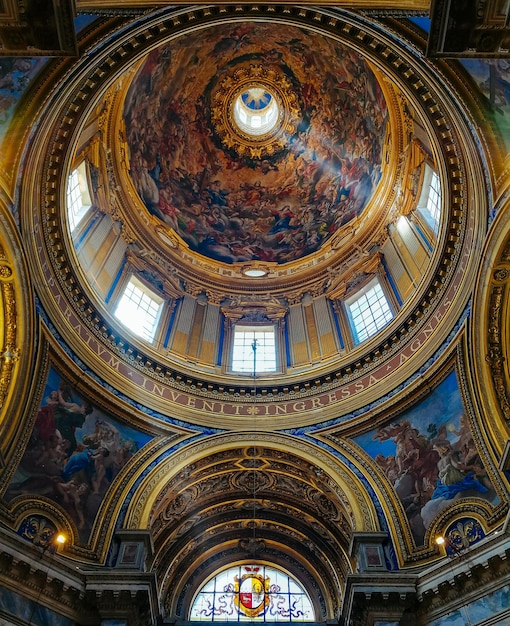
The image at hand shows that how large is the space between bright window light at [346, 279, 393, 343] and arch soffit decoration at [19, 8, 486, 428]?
1.58 metres

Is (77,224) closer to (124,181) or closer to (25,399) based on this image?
(124,181)

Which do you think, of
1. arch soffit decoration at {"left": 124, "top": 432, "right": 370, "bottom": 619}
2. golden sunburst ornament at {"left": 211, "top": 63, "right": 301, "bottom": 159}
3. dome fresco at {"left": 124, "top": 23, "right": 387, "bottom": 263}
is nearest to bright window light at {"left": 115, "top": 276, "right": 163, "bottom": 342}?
dome fresco at {"left": 124, "top": 23, "right": 387, "bottom": 263}

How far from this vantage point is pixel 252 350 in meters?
22.1

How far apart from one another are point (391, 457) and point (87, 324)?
32.8 ft

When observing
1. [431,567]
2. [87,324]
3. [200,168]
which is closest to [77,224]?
[87,324]

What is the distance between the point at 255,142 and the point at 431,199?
12131 millimetres

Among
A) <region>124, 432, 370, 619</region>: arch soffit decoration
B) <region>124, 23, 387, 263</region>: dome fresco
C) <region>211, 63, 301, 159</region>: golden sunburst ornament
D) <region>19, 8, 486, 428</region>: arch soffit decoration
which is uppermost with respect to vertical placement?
<region>211, 63, 301, 159</region>: golden sunburst ornament

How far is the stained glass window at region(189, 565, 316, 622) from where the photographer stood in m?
17.5

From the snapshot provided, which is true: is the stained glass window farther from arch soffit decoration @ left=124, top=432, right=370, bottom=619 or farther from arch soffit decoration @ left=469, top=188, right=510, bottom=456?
arch soffit decoration @ left=469, top=188, right=510, bottom=456

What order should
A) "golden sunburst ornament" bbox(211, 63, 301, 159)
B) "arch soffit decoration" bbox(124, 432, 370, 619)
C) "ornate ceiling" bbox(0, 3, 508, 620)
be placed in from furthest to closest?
1. "golden sunburst ornament" bbox(211, 63, 301, 159)
2. "arch soffit decoration" bbox(124, 432, 370, 619)
3. "ornate ceiling" bbox(0, 3, 508, 620)

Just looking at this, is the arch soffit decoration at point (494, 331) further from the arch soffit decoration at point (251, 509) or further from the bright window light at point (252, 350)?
the bright window light at point (252, 350)

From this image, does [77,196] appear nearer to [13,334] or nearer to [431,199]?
[13,334]

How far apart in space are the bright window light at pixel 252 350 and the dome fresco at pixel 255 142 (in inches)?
181

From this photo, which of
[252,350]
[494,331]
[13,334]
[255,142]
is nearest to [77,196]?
[13,334]
